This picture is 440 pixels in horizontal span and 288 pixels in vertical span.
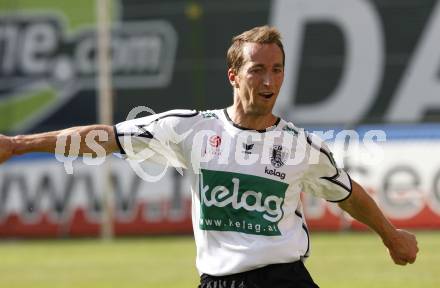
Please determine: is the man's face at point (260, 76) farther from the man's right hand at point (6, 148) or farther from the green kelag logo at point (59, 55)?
the green kelag logo at point (59, 55)

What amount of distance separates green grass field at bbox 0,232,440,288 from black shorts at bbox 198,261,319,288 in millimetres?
7259

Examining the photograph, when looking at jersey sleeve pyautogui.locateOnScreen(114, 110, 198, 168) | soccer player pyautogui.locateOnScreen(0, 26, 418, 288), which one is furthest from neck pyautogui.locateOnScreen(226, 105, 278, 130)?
jersey sleeve pyautogui.locateOnScreen(114, 110, 198, 168)

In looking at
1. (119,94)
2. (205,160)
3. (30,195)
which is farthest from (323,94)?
(205,160)

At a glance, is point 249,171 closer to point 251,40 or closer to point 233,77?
point 233,77

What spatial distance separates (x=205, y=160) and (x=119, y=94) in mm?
19203

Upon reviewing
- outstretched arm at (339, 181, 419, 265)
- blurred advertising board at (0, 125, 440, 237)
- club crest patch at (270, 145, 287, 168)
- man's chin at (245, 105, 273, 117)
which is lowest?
blurred advertising board at (0, 125, 440, 237)

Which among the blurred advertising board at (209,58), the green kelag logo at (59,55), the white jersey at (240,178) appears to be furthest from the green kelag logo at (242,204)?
the green kelag logo at (59,55)

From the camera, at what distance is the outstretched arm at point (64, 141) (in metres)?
6.08

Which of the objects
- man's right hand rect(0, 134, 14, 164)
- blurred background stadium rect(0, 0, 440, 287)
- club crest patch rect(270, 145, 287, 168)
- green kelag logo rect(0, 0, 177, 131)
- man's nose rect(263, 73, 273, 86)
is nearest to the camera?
man's right hand rect(0, 134, 14, 164)

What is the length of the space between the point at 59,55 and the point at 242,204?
2067 centimetres

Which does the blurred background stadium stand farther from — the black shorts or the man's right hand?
the man's right hand

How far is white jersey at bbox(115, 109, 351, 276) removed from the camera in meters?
6.37

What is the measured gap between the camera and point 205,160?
6566 millimetres

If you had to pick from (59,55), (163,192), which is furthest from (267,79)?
(59,55)
